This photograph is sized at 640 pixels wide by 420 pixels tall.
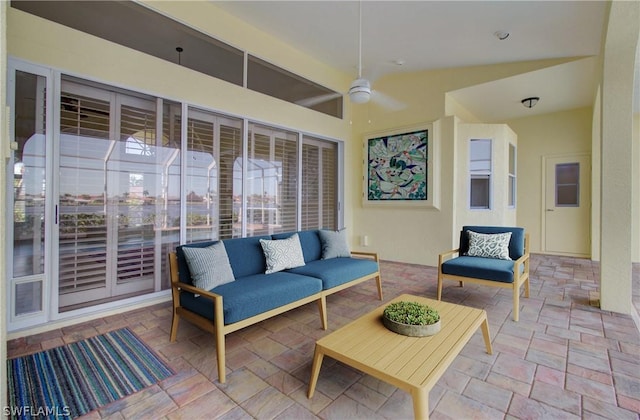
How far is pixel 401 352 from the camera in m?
1.68

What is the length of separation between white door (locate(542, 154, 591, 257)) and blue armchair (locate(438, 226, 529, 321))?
3541 millimetres

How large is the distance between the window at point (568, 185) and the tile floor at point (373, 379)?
13.1ft

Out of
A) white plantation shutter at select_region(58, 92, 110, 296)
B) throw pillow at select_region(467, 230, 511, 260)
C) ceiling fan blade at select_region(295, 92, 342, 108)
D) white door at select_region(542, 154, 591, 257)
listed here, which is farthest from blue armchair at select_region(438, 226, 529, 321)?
white plantation shutter at select_region(58, 92, 110, 296)

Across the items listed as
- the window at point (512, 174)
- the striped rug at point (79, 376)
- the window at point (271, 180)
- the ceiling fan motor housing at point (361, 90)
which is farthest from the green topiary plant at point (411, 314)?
the window at point (512, 174)

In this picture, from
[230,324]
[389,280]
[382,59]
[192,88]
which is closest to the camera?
[230,324]

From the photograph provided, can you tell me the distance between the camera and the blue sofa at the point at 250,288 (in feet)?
7.11

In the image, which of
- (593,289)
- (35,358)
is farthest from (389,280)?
(35,358)

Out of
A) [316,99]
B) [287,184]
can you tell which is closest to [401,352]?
[287,184]

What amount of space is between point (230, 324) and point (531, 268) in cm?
523

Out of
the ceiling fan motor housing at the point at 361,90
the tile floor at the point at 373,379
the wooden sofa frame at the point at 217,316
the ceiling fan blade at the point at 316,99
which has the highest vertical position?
the ceiling fan blade at the point at 316,99

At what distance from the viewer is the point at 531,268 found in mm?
5121

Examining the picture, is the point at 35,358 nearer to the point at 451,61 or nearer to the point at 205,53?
the point at 205,53

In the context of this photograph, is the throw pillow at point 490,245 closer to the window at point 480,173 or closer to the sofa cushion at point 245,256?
the window at point 480,173

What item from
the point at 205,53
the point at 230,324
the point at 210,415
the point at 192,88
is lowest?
the point at 210,415
